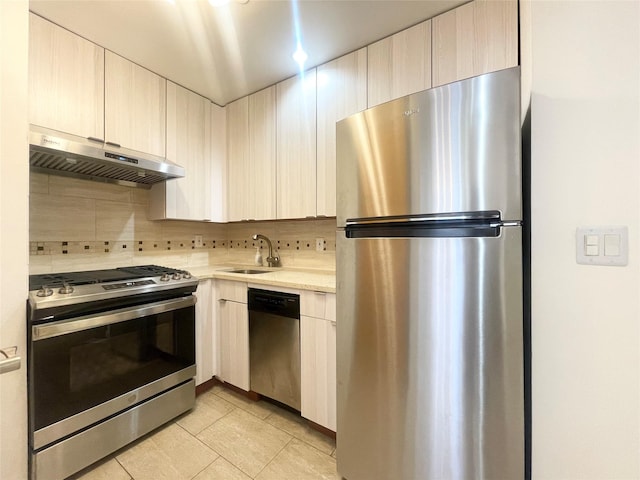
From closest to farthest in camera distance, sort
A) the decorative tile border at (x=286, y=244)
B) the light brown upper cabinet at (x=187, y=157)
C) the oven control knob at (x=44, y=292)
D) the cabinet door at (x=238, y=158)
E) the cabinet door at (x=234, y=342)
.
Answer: the oven control knob at (x=44, y=292) < the cabinet door at (x=234, y=342) < the light brown upper cabinet at (x=187, y=157) < the decorative tile border at (x=286, y=244) < the cabinet door at (x=238, y=158)

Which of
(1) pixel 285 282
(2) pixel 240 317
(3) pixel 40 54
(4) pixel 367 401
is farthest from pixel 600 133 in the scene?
(3) pixel 40 54

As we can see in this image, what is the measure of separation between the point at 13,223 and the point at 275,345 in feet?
4.43

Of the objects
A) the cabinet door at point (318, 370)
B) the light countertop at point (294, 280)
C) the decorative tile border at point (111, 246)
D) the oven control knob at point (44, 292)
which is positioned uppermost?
the decorative tile border at point (111, 246)

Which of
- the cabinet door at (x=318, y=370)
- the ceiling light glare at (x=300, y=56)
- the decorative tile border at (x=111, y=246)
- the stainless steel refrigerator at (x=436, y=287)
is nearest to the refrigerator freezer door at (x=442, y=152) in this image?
the stainless steel refrigerator at (x=436, y=287)

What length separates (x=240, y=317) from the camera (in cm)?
187

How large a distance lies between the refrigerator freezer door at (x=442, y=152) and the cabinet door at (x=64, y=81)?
5.31ft

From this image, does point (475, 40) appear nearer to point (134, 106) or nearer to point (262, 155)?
point (262, 155)

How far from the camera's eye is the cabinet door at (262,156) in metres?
2.08

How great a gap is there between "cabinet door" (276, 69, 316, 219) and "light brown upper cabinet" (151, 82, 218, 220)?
694 millimetres

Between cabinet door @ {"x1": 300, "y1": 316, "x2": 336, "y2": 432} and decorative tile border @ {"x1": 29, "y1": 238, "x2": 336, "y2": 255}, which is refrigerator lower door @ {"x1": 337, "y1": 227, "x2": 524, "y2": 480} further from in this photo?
decorative tile border @ {"x1": 29, "y1": 238, "x2": 336, "y2": 255}

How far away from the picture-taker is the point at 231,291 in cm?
192

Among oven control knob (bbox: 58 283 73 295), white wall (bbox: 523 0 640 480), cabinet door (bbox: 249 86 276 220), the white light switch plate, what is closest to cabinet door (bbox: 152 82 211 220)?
cabinet door (bbox: 249 86 276 220)

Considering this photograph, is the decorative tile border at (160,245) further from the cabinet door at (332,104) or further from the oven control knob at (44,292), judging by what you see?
the oven control knob at (44,292)

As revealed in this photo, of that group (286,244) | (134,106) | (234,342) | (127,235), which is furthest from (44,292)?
(286,244)
